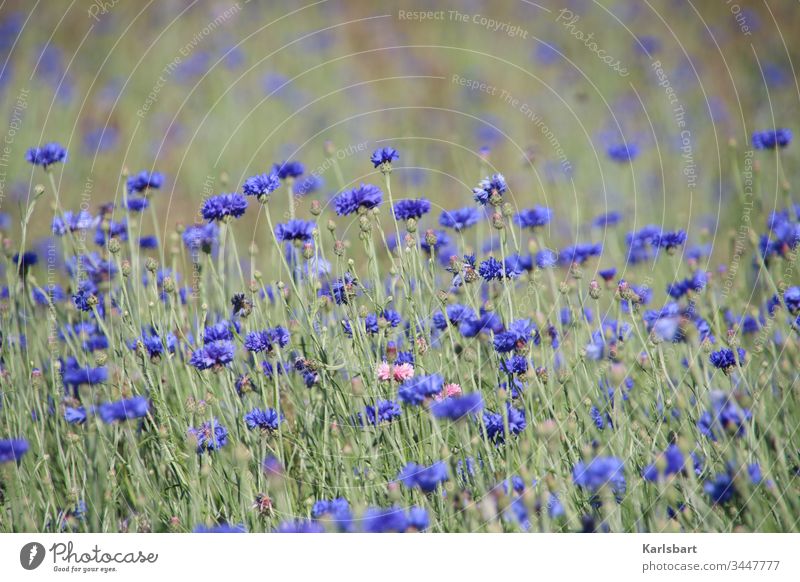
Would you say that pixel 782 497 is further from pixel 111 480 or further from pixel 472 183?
pixel 472 183

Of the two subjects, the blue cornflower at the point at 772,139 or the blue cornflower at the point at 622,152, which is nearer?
the blue cornflower at the point at 772,139

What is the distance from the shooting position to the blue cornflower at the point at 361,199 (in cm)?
189

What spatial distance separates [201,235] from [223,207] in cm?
32

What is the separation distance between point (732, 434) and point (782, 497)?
0.16 metres

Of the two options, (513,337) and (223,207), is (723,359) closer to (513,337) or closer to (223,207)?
(513,337)

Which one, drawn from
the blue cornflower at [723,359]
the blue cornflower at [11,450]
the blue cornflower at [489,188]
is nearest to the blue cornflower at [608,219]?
the blue cornflower at [489,188]

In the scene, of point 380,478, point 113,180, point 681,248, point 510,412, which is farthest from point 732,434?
point 113,180

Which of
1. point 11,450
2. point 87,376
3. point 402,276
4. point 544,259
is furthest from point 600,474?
point 11,450

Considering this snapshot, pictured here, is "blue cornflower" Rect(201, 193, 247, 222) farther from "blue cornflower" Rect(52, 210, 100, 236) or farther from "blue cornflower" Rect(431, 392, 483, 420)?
"blue cornflower" Rect(431, 392, 483, 420)

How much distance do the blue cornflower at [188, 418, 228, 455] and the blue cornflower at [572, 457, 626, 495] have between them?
75 cm

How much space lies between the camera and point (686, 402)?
1.80 meters
